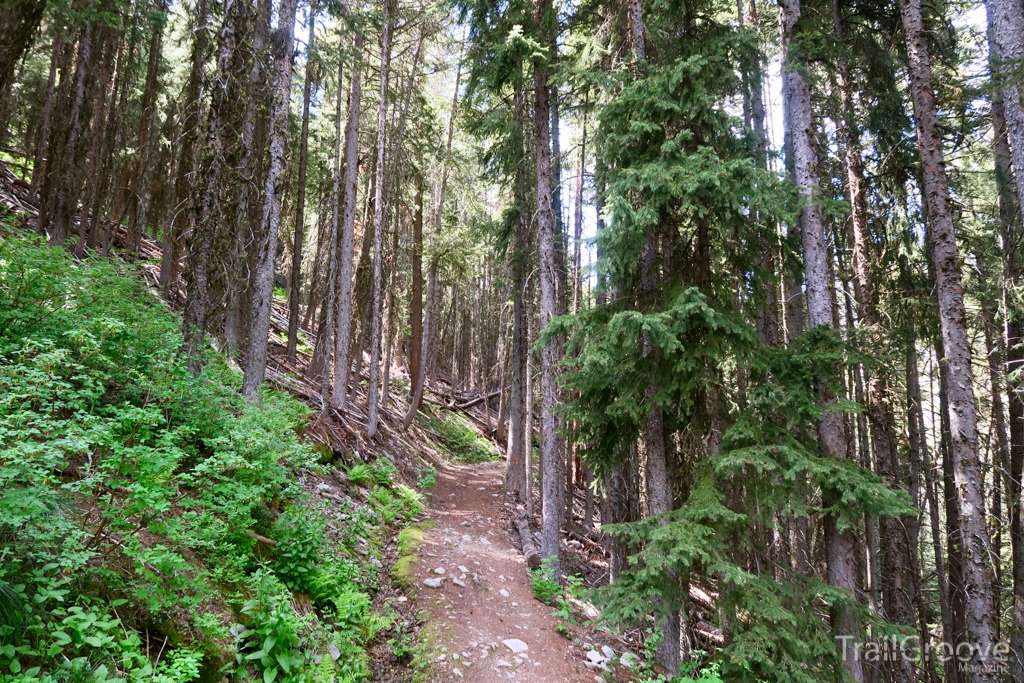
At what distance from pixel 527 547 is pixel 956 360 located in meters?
8.14

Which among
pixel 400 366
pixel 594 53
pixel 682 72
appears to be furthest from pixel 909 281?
pixel 400 366

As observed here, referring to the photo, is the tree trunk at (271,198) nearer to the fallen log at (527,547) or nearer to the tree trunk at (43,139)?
the fallen log at (527,547)

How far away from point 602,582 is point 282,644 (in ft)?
35.6

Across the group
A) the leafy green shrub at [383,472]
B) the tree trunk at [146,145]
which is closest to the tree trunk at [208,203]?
the tree trunk at [146,145]

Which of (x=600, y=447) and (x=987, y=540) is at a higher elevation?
(x=600, y=447)

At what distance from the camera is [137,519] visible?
160 inches

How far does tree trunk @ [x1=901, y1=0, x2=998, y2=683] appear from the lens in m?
6.86

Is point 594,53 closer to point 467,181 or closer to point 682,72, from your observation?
point 682,72

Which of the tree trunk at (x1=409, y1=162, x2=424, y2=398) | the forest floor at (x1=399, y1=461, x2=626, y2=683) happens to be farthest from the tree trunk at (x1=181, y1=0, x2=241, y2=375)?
the tree trunk at (x1=409, y1=162, x2=424, y2=398)

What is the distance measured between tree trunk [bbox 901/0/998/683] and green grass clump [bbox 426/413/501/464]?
1579 centimetres

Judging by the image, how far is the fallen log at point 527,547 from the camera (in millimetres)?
9581

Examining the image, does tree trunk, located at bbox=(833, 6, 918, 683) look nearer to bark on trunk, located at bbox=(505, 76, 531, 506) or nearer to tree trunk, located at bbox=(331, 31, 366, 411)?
bark on trunk, located at bbox=(505, 76, 531, 506)

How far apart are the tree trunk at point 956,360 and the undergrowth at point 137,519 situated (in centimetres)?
832

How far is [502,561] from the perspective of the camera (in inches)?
375
